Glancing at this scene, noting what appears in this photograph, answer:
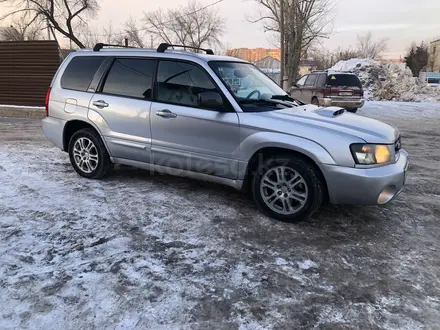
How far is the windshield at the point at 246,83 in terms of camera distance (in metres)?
4.16

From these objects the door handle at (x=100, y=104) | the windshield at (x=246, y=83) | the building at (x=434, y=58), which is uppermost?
the building at (x=434, y=58)

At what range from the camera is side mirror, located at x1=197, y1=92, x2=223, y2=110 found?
3.88m

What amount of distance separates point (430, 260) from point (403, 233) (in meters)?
0.54

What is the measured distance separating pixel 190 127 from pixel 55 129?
7.45 ft

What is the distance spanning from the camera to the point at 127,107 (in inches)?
180

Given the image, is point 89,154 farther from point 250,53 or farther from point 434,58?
point 434,58

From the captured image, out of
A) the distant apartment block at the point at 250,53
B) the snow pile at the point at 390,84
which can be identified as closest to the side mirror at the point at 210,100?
the snow pile at the point at 390,84

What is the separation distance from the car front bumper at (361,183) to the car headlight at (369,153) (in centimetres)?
7

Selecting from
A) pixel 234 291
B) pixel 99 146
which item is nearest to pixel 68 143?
pixel 99 146

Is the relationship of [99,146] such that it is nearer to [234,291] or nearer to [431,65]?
[234,291]

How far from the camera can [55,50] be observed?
11.7 m

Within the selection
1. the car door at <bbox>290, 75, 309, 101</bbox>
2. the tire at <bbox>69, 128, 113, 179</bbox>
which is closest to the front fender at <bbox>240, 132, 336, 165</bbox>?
the tire at <bbox>69, 128, 113, 179</bbox>

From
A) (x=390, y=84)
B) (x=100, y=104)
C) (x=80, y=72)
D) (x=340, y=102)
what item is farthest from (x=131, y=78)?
(x=390, y=84)

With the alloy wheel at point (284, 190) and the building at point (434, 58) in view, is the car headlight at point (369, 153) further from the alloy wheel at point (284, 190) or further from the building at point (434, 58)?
the building at point (434, 58)
